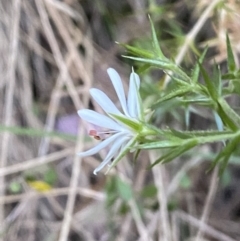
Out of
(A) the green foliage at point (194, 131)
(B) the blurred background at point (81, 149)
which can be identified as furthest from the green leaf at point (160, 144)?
(B) the blurred background at point (81, 149)

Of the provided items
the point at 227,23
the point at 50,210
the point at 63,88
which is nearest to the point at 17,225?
the point at 50,210

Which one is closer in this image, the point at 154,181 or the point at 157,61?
the point at 157,61

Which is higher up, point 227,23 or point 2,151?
point 227,23

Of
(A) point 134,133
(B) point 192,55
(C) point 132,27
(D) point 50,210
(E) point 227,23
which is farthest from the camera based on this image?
(D) point 50,210

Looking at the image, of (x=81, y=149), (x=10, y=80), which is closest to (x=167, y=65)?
(x=81, y=149)

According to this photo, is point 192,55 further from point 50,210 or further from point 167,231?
point 50,210

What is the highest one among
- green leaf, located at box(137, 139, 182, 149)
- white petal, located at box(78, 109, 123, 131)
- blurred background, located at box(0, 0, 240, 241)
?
white petal, located at box(78, 109, 123, 131)

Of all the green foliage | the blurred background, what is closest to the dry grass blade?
the blurred background

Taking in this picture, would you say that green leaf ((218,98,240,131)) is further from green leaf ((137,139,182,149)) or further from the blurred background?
the blurred background
